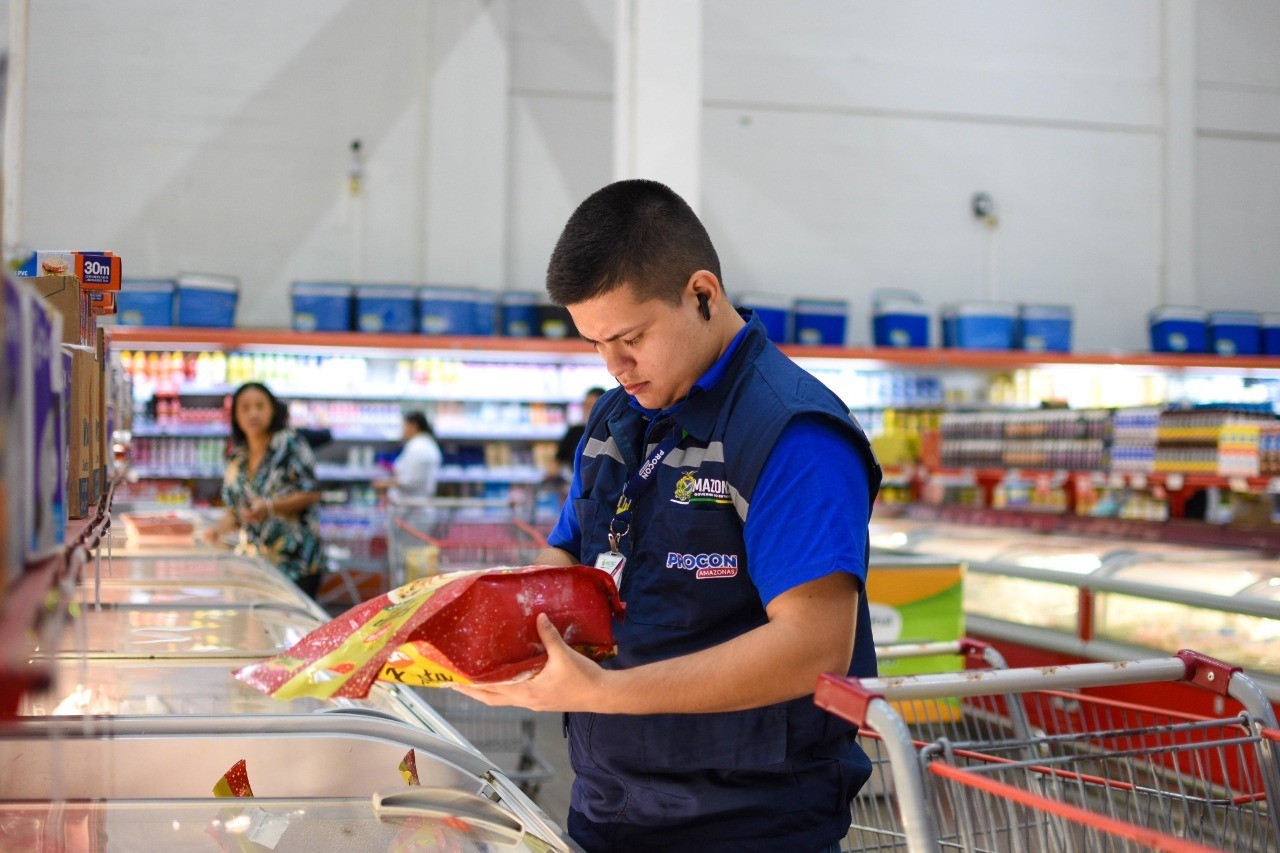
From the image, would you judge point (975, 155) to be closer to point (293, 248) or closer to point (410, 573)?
point (293, 248)

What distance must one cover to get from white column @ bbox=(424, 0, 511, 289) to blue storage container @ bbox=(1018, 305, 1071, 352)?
4.95 metres

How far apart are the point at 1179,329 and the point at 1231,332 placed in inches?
23.5

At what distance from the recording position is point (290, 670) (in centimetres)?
140

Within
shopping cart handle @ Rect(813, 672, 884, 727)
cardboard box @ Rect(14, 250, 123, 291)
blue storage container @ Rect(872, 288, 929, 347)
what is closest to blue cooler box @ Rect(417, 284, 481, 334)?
blue storage container @ Rect(872, 288, 929, 347)

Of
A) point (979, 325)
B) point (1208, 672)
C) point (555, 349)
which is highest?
point (979, 325)

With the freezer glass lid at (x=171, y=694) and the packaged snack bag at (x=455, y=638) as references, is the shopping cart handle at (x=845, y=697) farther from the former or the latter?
the freezer glass lid at (x=171, y=694)

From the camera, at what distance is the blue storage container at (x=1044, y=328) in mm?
11008

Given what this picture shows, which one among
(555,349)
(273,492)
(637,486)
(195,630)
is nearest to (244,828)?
(637,486)

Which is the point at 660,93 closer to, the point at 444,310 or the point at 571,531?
the point at 444,310

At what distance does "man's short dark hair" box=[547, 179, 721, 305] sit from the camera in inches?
59.3

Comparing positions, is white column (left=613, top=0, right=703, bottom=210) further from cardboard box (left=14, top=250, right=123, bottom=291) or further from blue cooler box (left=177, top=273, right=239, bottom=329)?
cardboard box (left=14, top=250, right=123, bottom=291)

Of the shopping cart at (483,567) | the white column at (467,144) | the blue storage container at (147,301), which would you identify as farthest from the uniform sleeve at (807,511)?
the white column at (467,144)

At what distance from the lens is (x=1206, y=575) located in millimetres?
4895

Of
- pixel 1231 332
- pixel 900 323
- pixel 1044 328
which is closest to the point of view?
pixel 900 323
